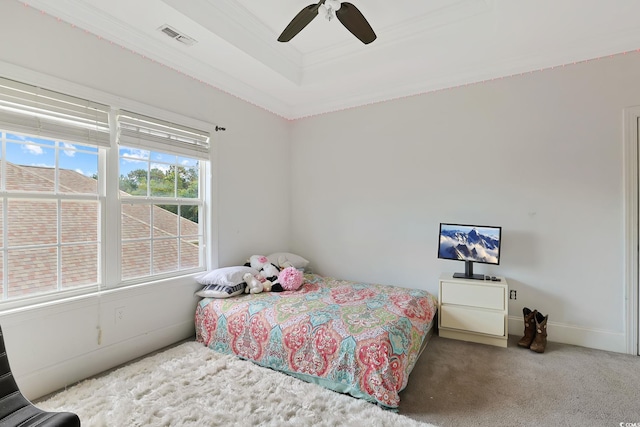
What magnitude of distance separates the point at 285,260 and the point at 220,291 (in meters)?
0.97

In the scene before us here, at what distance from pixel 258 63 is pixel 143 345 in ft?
8.91

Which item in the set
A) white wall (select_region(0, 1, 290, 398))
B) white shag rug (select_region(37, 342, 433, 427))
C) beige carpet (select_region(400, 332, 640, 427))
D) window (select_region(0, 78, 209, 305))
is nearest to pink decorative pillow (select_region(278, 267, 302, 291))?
white wall (select_region(0, 1, 290, 398))

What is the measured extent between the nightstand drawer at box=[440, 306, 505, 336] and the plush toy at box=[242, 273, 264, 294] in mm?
1768

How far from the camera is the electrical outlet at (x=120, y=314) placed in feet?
7.77

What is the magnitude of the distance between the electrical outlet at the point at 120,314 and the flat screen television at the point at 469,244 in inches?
112

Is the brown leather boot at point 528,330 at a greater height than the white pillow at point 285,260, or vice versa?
the white pillow at point 285,260

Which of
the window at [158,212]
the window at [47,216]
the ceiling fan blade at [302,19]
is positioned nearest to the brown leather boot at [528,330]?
the ceiling fan blade at [302,19]

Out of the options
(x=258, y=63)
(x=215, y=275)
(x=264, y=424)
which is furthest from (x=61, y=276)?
(x=258, y=63)

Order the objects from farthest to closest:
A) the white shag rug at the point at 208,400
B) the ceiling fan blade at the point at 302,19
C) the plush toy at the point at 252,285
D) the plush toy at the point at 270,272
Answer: the plush toy at the point at 270,272 → the plush toy at the point at 252,285 → the ceiling fan blade at the point at 302,19 → the white shag rug at the point at 208,400

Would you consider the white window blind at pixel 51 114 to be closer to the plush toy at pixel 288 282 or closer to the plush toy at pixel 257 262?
the plush toy at pixel 257 262

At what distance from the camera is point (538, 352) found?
2.57 m

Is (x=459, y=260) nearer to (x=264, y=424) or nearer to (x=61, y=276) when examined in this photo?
(x=264, y=424)

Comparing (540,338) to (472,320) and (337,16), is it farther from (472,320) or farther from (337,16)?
(337,16)

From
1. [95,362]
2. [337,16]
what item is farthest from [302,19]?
[95,362]
